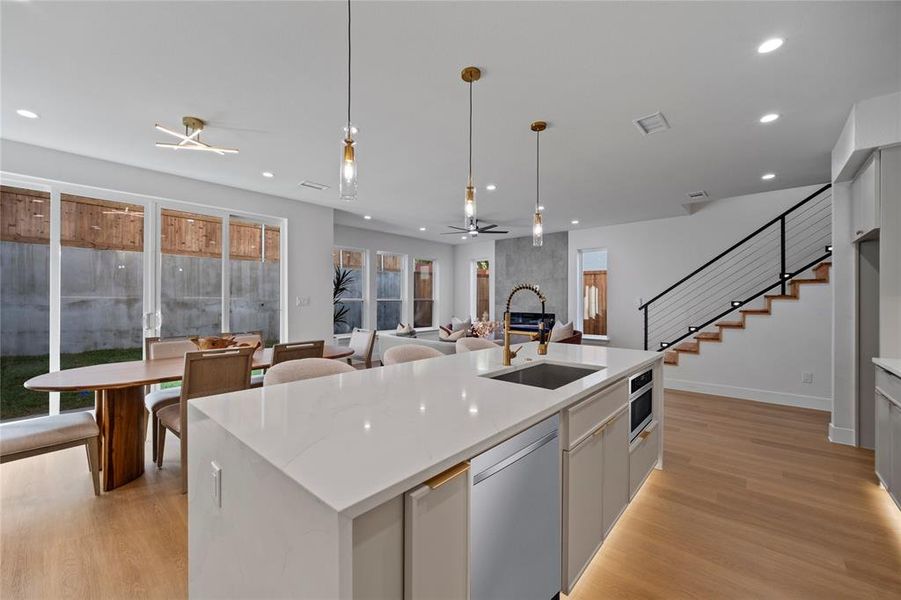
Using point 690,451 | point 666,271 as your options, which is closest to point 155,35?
point 690,451

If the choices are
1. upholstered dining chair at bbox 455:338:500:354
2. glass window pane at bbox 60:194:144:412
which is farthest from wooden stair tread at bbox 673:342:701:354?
glass window pane at bbox 60:194:144:412

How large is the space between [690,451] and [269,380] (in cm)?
329

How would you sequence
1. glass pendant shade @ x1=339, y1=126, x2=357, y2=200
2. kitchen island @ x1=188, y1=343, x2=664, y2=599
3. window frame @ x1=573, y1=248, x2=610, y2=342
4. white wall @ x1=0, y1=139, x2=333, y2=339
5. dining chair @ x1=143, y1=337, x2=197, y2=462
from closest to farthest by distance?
1. kitchen island @ x1=188, y1=343, x2=664, y2=599
2. glass pendant shade @ x1=339, y1=126, x2=357, y2=200
3. dining chair @ x1=143, y1=337, x2=197, y2=462
4. white wall @ x1=0, y1=139, x2=333, y2=339
5. window frame @ x1=573, y1=248, x2=610, y2=342

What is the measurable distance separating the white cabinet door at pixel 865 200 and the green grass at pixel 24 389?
721cm

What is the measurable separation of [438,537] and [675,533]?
185cm

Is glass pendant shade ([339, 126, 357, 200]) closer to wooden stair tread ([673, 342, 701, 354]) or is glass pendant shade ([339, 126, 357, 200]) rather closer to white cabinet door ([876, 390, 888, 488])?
white cabinet door ([876, 390, 888, 488])

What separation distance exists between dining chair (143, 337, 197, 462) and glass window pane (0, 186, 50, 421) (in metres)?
1.30

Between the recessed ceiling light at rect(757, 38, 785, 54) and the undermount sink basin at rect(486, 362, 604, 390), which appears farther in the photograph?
the undermount sink basin at rect(486, 362, 604, 390)

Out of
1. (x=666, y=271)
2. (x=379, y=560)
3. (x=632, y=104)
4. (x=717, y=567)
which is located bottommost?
(x=717, y=567)

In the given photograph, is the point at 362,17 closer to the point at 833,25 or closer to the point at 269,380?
the point at 269,380

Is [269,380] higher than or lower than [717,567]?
higher

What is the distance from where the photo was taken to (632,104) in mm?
2693

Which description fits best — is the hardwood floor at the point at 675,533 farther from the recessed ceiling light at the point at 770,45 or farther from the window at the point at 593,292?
the window at the point at 593,292

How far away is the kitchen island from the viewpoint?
78 cm
